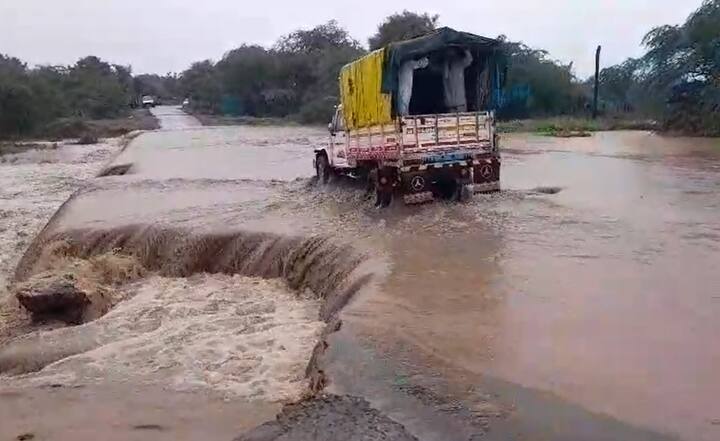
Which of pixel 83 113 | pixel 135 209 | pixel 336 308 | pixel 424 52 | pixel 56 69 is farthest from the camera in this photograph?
pixel 56 69

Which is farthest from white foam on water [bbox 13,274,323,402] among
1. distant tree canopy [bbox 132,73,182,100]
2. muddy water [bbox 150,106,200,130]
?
distant tree canopy [bbox 132,73,182,100]

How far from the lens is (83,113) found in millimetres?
67375

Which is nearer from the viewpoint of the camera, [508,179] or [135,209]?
[135,209]

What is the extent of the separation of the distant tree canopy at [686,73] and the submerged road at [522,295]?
50.0ft

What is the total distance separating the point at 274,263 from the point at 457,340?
5.07m

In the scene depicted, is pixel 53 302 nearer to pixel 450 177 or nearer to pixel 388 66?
pixel 388 66

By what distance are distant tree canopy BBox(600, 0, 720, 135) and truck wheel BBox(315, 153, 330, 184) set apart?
19.6 m

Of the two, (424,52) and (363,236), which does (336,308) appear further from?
(424,52)

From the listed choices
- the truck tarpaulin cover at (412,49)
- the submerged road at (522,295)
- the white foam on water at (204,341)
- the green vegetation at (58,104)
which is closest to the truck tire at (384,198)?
the submerged road at (522,295)

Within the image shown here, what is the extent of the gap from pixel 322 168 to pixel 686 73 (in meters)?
22.0

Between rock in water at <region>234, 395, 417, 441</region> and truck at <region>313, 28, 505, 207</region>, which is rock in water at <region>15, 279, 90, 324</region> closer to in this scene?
rock in water at <region>234, 395, 417, 441</region>

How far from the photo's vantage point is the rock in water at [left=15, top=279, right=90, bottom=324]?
32.7 ft

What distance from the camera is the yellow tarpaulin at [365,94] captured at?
14398 millimetres

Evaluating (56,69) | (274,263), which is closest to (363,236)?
A: (274,263)
